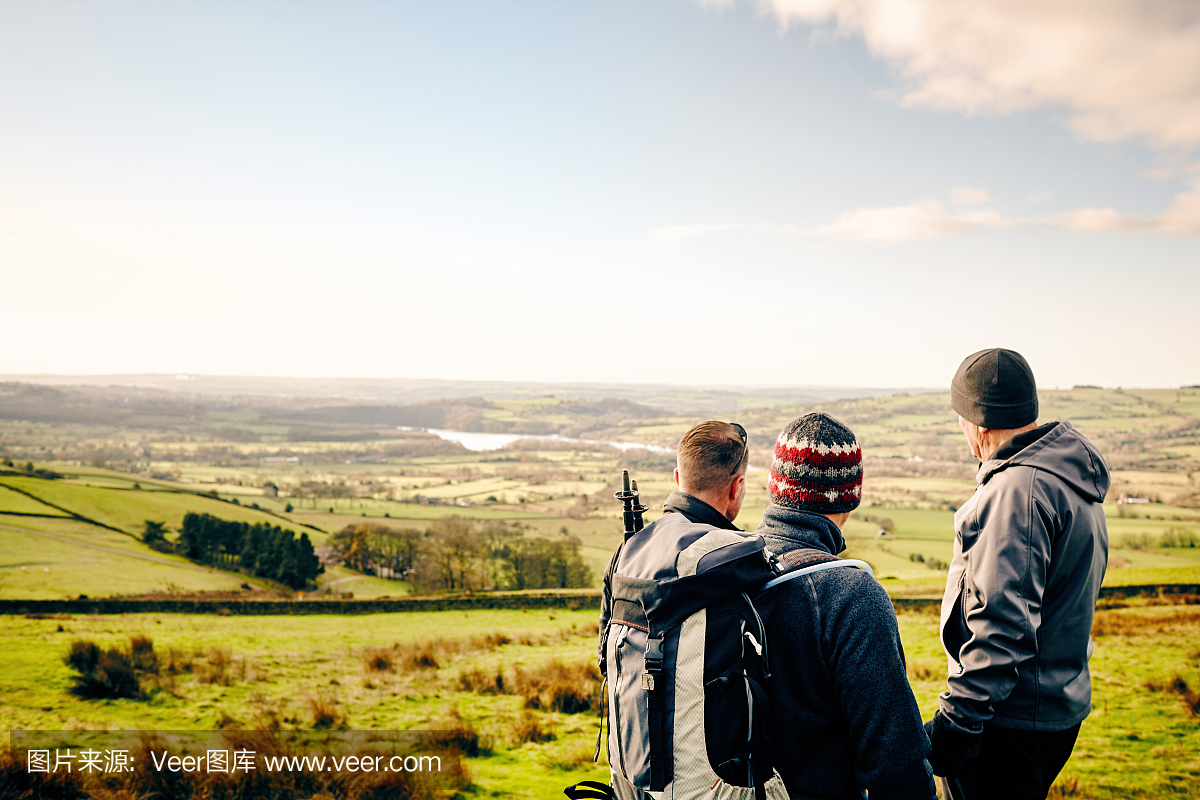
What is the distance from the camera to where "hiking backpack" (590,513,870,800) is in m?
2.02

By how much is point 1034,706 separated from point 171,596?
2477 cm

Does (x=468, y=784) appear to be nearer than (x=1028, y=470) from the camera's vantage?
No

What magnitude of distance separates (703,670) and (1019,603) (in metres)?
1.67

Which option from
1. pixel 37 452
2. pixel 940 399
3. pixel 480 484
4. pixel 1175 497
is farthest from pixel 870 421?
pixel 37 452

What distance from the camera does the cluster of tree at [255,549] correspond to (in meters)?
34.6

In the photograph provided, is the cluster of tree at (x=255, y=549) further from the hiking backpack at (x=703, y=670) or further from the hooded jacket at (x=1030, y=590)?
the hooded jacket at (x=1030, y=590)

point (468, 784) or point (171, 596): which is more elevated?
point (468, 784)

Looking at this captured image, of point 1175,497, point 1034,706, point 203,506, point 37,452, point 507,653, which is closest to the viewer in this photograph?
point 1034,706

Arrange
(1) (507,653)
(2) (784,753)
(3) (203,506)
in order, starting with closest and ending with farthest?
(2) (784,753) → (1) (507,653) → (3) (203,506)

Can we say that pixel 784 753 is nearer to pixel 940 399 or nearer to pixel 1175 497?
pixel 1175 497

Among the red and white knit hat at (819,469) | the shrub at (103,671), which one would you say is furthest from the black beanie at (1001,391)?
the shrub at (103,671)

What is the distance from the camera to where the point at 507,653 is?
41.7ft

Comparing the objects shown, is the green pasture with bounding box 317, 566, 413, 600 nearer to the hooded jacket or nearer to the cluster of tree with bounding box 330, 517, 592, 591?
the cluster of tree with bounding box 330, 517, 592, 591

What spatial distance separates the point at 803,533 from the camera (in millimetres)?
2352
